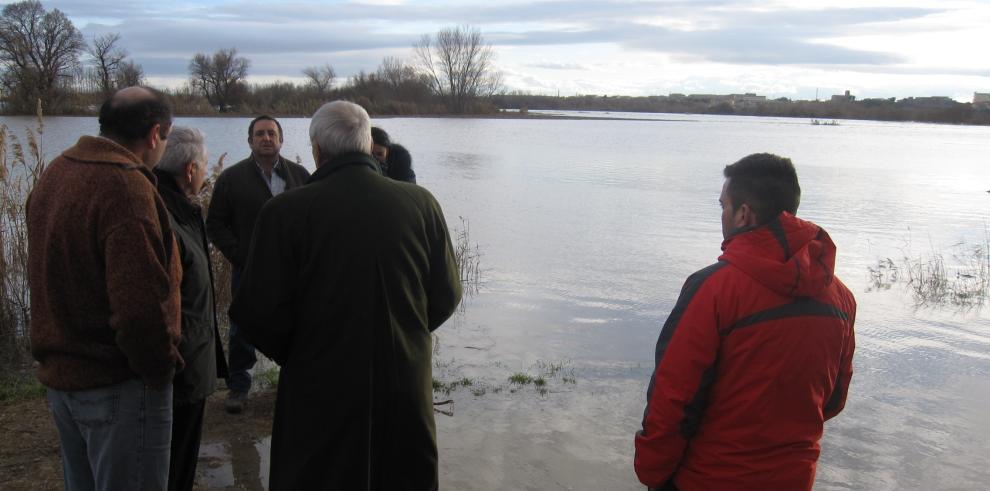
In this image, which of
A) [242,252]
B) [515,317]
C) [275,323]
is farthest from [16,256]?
[275,323]

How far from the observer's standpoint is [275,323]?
2477 millimetres

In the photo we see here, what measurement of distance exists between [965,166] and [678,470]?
95.6 feet

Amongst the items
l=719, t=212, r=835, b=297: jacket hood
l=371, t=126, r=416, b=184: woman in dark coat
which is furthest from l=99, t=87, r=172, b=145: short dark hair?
l=371, t=126, r=416, b=184: woman in dark coat

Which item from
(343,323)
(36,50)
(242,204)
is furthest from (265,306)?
(36,50)

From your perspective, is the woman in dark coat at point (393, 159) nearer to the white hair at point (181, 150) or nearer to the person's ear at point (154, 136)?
the white hair at point (181, 150)

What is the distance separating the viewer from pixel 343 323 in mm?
2482

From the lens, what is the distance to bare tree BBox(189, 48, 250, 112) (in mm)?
47531

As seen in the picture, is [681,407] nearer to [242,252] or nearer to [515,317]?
[242,252]

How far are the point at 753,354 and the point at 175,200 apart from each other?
218 centimetres

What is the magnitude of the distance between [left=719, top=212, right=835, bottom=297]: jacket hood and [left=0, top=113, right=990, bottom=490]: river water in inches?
92.0

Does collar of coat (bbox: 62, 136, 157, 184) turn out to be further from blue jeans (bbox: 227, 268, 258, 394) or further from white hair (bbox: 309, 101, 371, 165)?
blue jeans (bbox: 227, 268, 258, 394)

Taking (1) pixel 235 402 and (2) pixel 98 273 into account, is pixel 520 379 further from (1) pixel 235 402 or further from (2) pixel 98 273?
(2) pixel 98 273

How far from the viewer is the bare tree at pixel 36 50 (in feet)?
100

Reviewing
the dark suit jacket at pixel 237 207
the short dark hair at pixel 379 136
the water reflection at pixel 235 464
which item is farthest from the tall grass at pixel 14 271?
the short dark hair at pixel 379 136
